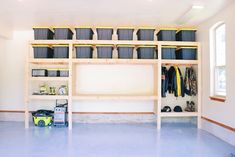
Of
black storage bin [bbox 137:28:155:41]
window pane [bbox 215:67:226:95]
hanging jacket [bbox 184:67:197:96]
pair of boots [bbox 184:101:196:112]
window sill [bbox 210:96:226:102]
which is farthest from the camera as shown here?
pair of boots [bbox 184:101:196:112]

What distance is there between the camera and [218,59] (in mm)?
5219

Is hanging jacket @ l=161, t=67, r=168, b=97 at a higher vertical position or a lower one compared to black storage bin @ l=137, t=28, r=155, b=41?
lower

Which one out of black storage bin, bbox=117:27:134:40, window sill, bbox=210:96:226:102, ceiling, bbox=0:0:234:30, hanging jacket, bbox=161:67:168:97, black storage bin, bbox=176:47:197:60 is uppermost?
ceiling, bbox=0:0:234:30

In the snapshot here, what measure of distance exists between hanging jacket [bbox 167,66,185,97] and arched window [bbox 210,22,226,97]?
2.98 ft

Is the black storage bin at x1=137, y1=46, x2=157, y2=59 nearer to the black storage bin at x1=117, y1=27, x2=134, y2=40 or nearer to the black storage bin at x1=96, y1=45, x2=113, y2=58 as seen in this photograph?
the black storage bin at x1=117, y1=27, x2=134, y2=40

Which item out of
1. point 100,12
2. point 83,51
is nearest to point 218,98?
point 100,12

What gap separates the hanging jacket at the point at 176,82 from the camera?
6043 mm

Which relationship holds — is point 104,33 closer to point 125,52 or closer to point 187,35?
point 125,52

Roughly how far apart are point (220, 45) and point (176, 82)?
148 cm

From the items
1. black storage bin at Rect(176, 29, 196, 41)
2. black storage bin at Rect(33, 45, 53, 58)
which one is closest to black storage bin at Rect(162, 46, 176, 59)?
black storage bin at Rect(176, 29, 196, 41)

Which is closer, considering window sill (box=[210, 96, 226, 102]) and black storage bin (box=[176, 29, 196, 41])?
window sill (box=[210, 96, 226, 102])

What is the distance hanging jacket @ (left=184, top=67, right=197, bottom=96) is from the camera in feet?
19.7

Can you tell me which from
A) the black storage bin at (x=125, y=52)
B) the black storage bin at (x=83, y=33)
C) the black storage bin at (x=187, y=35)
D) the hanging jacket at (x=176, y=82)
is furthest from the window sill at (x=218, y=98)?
the black storage bin at (x=83, y=33)

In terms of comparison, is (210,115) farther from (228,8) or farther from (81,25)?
(81,25)
